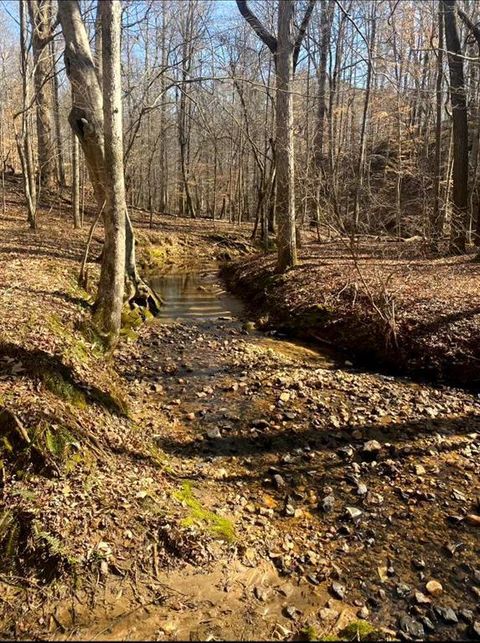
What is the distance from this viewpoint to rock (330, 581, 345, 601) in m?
3.65

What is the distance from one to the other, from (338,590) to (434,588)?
0.82 metres

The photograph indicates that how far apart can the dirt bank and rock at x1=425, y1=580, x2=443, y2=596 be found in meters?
4.39

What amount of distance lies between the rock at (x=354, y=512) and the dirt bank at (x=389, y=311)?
12.8 feet

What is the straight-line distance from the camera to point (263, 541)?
4.16 m

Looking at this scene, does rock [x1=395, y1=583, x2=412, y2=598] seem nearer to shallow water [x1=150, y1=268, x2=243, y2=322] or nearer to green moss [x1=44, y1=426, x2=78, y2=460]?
green moss [x1=44, y1=426, x2=78, y2=460]

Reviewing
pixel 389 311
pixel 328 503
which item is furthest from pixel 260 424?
pixel 389 311

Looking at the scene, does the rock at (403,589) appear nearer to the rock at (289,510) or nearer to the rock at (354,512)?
the rock at (354,512)

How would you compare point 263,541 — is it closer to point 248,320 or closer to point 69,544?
point 69,544

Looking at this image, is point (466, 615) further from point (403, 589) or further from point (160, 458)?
point (160, 458)

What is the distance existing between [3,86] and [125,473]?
2987cm

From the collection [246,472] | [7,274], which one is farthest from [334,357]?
[7,274]

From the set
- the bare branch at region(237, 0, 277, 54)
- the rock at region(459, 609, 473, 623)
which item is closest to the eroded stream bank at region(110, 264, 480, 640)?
the rock at region(459, 609, 473, 623)

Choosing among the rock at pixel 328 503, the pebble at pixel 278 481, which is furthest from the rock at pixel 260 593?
the pebble at pixel 278 481

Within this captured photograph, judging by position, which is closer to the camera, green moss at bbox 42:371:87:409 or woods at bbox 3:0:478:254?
green moss at bbox 42:371:87:409
